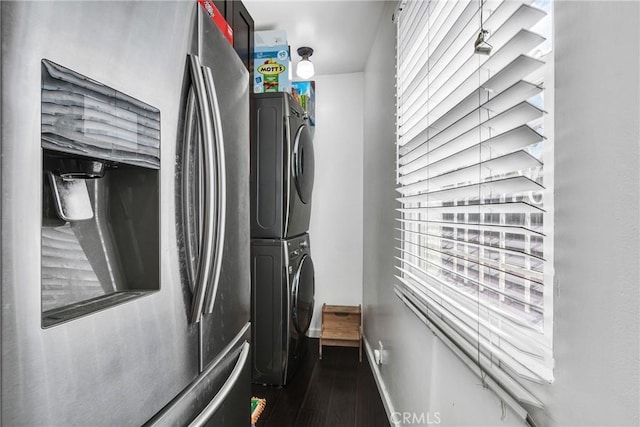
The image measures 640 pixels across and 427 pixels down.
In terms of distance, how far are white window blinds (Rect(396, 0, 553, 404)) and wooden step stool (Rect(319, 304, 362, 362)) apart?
1.64 m

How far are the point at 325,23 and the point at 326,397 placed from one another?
262 centimetres

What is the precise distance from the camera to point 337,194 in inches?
134

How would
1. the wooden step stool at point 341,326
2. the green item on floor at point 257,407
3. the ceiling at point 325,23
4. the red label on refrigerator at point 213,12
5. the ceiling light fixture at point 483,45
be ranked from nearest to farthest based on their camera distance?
the ceiling light fixture at point 483,45
the red label on refrigerator at point 213,12
the green item on floor at point 257,407
the ceiling at point 325,23
the wooden step stool at point 341,326

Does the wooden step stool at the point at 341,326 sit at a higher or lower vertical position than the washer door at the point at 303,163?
lower

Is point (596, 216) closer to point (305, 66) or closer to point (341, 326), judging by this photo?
point (305, 66)

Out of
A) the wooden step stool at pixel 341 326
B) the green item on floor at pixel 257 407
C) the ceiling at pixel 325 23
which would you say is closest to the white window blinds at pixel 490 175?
the ceiling at pixel 325 23

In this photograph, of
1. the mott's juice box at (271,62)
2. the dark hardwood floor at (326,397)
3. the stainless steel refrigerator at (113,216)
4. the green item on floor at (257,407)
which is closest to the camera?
the stainless steel refrigerator at (113,216)

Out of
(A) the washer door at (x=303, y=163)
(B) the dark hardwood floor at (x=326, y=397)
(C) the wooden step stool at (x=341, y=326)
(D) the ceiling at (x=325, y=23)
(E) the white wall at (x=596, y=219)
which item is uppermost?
(D) the ceiling at (x=325, y=23)

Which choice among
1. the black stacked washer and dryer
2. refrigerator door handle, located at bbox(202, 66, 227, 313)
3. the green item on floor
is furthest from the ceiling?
the green item on floor

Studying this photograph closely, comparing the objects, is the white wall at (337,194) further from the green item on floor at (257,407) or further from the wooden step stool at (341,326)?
the green item on floor at (257,407)

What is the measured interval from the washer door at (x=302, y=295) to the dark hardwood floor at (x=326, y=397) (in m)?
0.37

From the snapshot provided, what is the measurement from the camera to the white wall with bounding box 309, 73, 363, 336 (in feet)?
11.0

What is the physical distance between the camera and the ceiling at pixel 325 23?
2.16 meters

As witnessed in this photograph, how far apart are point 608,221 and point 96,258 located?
89 centimetres
